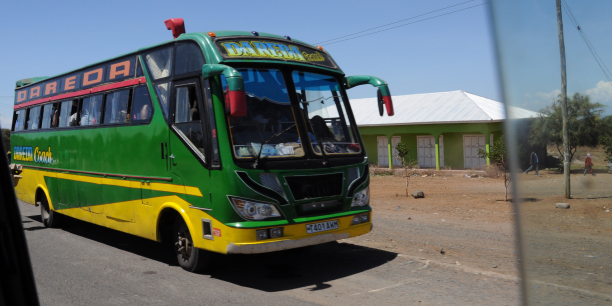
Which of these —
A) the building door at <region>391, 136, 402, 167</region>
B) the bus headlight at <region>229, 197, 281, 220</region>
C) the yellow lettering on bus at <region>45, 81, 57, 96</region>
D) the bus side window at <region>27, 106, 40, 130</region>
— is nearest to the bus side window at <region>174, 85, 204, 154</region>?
the bus headlight at <region>229, 197, 281, 220</region>

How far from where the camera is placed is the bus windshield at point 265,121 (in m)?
5.92

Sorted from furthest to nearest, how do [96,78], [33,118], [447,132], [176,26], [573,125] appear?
1. [447,132]
2. [33,118]
3. [96,78]
4. [176,26]
5. [573,125]

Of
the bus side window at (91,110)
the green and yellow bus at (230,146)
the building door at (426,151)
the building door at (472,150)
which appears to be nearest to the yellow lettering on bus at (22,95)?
the bus side window at (91,110)

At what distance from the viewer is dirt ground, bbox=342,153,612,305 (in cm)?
192

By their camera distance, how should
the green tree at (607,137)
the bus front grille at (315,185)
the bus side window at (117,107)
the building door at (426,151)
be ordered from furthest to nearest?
the building door at (426,151) → the bus side window at (117,107) → the bus front grille at (315,185) → the green tree at (607,137)

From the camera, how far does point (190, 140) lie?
6273mm

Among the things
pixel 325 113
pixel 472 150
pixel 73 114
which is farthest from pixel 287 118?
pixel 472 150

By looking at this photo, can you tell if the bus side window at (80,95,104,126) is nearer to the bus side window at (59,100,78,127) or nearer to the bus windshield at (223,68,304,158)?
the bus side window at (59,100,78,127)

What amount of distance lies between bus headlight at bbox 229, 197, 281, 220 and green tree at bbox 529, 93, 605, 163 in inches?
159

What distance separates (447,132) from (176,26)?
68.5 ft

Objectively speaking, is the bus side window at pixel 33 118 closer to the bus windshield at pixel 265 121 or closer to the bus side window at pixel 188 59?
the bus side window at pixel 188 59

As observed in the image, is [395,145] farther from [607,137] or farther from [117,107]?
[607,137]

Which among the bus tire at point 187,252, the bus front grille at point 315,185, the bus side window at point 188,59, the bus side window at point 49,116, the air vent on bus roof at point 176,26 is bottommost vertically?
the bus tire at point 187,252

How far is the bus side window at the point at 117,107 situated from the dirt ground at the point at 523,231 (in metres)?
4.25
